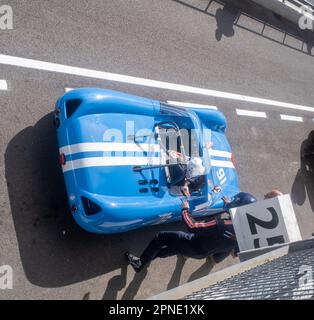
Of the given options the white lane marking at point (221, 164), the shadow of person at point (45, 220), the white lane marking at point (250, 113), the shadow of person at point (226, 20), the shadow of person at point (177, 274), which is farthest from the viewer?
the shadow of person at point (226, 20)

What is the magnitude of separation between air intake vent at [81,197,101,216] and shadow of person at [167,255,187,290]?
209 cm

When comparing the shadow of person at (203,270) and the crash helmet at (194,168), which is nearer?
the crash helmet at (194,168)

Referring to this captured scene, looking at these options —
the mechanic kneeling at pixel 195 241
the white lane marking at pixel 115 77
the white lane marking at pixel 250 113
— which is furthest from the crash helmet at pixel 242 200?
the white lane marking at pixel 250 113

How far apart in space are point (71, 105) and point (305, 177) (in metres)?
6.31

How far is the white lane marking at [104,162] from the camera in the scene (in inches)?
174

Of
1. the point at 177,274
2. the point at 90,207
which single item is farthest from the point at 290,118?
the point at 90,207

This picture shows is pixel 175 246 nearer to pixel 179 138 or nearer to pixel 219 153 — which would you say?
pixel 179 138

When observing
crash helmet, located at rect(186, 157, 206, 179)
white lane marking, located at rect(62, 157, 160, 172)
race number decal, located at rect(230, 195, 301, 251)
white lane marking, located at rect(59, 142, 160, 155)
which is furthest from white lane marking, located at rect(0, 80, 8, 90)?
race number decal, located at rect(230, 195, 301, 251)

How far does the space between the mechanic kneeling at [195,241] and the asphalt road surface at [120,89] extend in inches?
16.7

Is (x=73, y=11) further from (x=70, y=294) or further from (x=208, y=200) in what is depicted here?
(x=70, y=294)

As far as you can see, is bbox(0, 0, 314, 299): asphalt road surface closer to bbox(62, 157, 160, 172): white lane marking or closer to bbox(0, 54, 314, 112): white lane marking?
bbox(0, 54, 314, 112): white lane marking

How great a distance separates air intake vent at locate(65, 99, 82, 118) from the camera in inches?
179

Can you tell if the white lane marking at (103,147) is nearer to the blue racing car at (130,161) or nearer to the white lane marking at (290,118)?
the blue racing car at (130,161)
